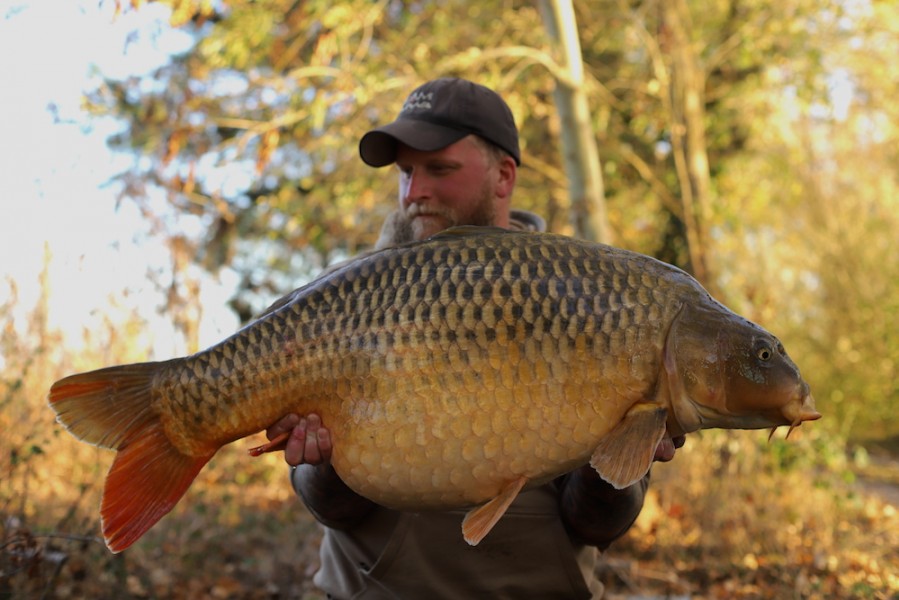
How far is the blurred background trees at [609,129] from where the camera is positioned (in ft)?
18.1

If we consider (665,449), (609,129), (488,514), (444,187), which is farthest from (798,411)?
(609,129)

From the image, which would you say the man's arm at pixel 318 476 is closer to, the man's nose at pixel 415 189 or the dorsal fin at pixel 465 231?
the dorsal fin at pixel 465 231

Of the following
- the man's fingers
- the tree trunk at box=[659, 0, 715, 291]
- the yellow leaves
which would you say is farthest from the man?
the tree trunk at box=[659, 0, 715, 291]

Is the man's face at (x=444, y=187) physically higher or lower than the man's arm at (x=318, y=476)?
higher

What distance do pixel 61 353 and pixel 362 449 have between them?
2876 millimetres

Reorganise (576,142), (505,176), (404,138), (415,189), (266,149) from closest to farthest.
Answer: (404,138) < (415,189) < (505,176) < (266,149) < (576,142)

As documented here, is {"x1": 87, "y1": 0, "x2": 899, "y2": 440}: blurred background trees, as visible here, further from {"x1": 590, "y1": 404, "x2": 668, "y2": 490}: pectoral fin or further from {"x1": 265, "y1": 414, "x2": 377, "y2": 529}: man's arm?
{"x1": 590, "y1": 404, "x2": 668, "y2": 490}: pectoral fin

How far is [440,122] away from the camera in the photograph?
2.25m

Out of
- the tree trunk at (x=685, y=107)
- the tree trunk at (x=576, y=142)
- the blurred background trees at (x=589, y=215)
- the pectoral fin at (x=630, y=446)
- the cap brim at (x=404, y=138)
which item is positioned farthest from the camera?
the tree trunk at (x=685, y=107)

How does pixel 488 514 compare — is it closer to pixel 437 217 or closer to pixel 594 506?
pixel 594 506

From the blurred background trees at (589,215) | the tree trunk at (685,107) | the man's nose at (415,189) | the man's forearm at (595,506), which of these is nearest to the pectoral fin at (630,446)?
the man's forearm at (595,506)

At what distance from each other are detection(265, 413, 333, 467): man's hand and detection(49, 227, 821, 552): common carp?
0.02 meters

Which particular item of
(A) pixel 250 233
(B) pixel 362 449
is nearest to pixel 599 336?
(B) pixel 362 449

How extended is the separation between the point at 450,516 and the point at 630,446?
2.29ft
